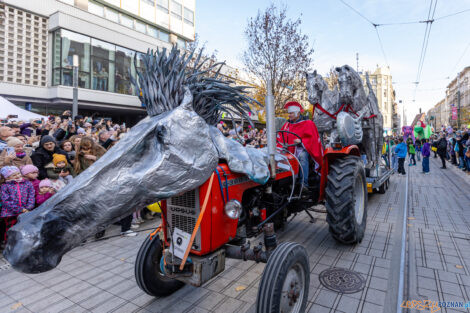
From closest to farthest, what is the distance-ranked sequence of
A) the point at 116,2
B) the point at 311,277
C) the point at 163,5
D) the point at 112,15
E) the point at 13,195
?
the point at 311,277 < the point at 13,195 < the point at 116,2 < the point at 112,15 < the point at 163,5

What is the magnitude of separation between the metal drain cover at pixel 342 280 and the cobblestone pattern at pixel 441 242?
61cm

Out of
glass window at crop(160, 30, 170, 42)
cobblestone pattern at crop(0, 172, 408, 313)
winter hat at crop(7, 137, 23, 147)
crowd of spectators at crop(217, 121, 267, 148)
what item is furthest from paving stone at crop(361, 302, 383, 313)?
glass window at crop(160, 30, 170, 42)

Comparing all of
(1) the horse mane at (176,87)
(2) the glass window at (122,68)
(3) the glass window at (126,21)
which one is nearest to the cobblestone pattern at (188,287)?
(1) the horse mane at (176,87)

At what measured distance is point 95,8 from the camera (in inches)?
832

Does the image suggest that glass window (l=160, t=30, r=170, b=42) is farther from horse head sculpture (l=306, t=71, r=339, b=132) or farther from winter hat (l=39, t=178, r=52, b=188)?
winter hat (l=39, t=178, r=52, b=188)

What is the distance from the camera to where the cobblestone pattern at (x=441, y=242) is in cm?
309

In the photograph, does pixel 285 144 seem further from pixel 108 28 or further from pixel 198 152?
pixel 108 28

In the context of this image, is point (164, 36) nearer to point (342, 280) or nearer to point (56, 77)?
point (56, 77)

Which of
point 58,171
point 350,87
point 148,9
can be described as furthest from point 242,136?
point 148,9

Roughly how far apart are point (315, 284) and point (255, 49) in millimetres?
12284

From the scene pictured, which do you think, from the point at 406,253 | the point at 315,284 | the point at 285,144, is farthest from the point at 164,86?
the point at 406,253

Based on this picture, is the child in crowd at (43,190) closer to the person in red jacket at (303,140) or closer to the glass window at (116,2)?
the person in red jacket at (303,140)

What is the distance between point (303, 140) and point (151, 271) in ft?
8.85

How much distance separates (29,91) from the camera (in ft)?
53.0
